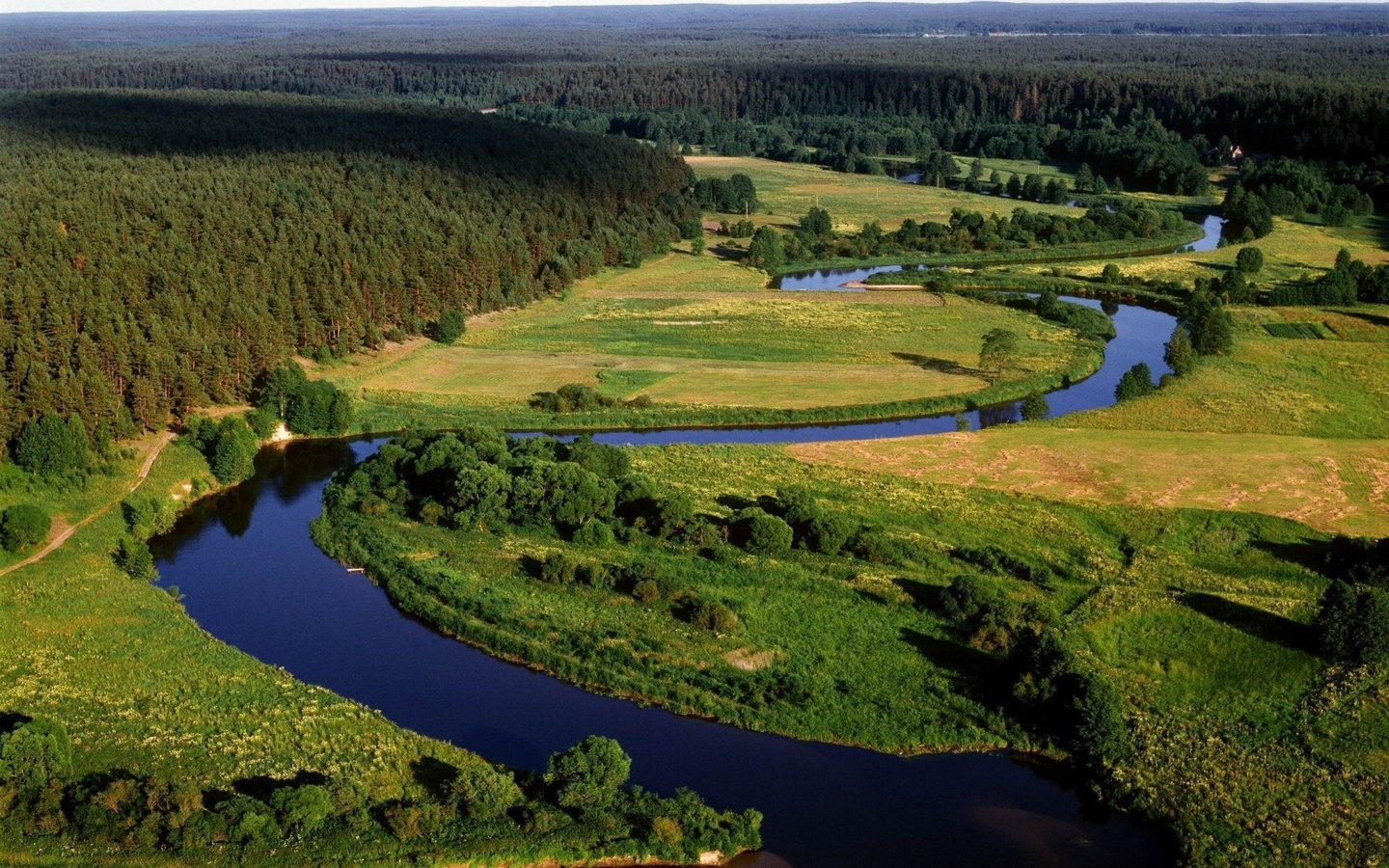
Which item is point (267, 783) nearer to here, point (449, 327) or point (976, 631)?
point (976, 631)

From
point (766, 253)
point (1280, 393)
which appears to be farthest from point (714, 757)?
point (766, 253)

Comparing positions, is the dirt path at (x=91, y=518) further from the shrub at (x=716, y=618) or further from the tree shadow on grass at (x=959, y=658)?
the tree shadow on grass at (x=959, y=658)

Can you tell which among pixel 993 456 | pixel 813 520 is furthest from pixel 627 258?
pixel 813 520

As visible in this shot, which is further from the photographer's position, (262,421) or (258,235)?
(258,235)

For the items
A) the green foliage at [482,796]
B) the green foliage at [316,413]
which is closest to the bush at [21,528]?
the green foliage at [316,413]

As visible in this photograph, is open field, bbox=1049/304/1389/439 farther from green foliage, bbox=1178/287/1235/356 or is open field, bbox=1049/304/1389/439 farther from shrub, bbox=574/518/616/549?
shrub, bbox=574/518/616/549

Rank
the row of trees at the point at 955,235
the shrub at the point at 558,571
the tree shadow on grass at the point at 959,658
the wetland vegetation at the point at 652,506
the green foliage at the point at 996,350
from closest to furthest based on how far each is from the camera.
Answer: the wetland vegetation at the point at 652,506
the tree shadow on grass at the point at 959,658
the shrub at the point at 558,571
the green foliage at the point at 996,350
the row of trees at the point at 955,235

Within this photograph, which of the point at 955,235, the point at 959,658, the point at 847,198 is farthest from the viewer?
the point at 847,198
